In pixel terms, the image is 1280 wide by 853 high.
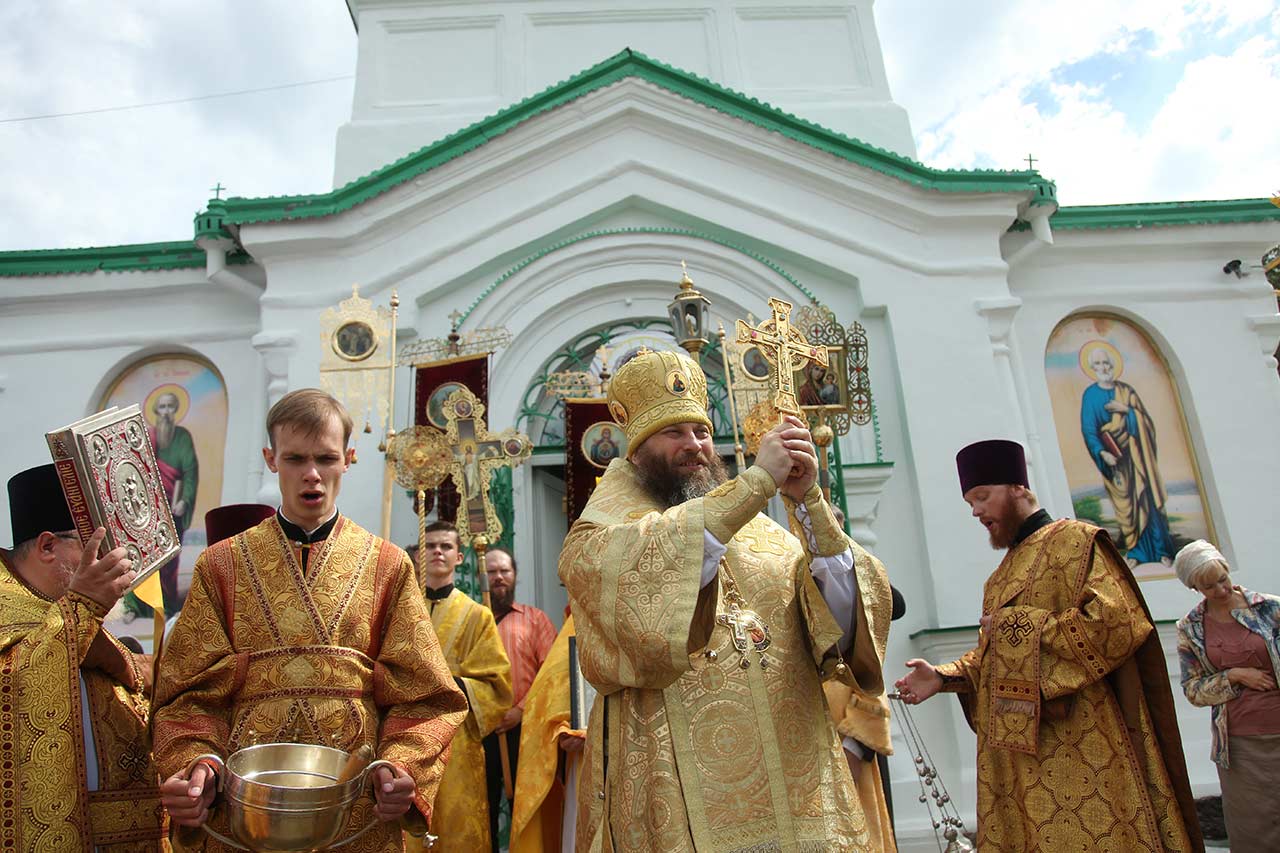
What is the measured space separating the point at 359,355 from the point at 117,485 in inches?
167

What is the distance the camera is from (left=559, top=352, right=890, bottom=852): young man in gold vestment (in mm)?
2527

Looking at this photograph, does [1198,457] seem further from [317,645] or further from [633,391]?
[317,645]

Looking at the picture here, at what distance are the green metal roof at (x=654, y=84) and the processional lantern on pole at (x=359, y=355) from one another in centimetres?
139

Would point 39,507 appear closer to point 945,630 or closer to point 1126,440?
point 945,630

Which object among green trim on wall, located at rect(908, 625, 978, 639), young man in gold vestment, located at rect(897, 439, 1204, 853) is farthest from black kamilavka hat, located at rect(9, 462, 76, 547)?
green trim on wall, located at rect(908, 625, 978, 639)

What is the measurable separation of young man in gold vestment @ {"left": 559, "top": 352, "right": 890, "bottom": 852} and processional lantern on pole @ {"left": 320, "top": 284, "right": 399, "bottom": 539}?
428 cm

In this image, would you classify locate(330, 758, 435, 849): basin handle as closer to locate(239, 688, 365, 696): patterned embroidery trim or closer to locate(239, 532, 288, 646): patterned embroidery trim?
locate(239, 688, 365, 696): patterned embroidery trim

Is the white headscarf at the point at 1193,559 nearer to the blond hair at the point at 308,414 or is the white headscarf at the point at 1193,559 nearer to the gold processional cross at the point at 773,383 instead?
the gold processional cross at the point at 773,383

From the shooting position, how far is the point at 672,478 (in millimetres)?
3025

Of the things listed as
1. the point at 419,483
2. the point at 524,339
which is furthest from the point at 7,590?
the point at 524,339

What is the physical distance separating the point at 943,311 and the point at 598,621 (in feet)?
20.0

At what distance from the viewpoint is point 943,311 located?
793 centimetres

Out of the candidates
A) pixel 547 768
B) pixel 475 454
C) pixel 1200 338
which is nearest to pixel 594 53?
pixel 475 454

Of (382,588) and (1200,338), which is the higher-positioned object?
(1200,338)
